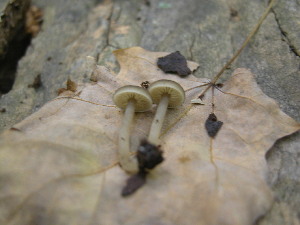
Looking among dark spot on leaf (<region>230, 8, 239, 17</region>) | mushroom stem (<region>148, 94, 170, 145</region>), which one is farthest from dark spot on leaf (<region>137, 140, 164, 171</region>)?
dark spot on leaf (<region>230, 8, 239, 17</region>)

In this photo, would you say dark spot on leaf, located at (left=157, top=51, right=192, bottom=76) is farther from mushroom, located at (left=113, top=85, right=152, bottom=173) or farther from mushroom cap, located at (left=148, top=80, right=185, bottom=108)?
mushroom, located at (left=113, top=85, right=152, bottom=173)

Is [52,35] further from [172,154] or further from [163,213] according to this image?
[163,213]

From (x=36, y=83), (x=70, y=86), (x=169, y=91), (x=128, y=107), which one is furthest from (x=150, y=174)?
(x=36, y=83)

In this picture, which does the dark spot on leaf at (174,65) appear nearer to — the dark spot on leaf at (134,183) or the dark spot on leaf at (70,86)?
the dark spot on leaf at (70,86)

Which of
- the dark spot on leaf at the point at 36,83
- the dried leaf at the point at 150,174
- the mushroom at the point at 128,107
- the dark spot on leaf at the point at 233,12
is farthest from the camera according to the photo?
the dark spot on leaf at the point at 233,12

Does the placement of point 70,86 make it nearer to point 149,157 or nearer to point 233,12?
point 149,157

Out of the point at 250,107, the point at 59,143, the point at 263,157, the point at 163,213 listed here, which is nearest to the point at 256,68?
the point at 250,107

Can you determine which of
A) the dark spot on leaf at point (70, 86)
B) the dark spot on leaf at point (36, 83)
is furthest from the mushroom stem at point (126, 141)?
the dark spot on leaf at point (36, 83)
